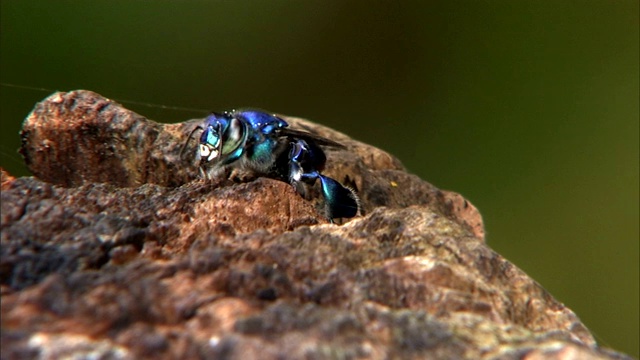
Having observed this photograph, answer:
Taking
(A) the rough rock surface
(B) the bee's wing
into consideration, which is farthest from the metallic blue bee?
(A) the rough rock surface

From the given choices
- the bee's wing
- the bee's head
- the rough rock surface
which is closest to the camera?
the rough rock surface

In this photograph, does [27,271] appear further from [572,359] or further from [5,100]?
[5,100]

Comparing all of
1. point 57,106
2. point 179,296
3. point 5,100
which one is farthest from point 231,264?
point 5,100

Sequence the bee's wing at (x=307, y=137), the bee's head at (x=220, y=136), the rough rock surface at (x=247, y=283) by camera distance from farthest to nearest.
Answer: the bee's wing at (x=307, y=137), the bee's head at (x=220, y=136), the rough rock surface at (x=247, y=283)

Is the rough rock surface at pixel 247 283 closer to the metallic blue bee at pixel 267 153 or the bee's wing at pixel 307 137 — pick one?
the metallic blue bee at pixel 267 153

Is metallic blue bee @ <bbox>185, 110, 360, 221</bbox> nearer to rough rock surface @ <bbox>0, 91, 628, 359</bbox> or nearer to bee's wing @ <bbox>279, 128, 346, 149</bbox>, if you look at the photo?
bee's wing @ <bbox>279, 128, 346, 149</bbox>

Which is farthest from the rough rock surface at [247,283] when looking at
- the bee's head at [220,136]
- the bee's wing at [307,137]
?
the bee's wing at [307,137]

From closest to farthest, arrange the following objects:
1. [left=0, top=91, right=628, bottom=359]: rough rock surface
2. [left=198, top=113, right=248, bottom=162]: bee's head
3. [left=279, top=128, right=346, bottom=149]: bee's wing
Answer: [left=0, top=91, right=628, bottom=359]: rough rock surface, [left=198, top=113, right=248, bottom=162]: bee's head, [left=279, top=128, right=346, bottom=149]: bee's wing

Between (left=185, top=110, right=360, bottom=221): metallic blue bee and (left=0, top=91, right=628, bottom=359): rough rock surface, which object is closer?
(left=0, top=91, right=628, bottom=359): rough rock surface
